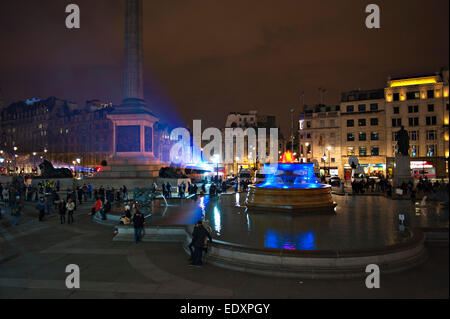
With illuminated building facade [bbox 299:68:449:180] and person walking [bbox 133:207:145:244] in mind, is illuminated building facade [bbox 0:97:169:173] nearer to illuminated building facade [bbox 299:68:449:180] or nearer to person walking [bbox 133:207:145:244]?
illuminated building facade [bbox 299:68:449:180]

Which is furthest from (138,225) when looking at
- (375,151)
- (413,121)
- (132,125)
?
(413,121)

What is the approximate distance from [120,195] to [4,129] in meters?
107

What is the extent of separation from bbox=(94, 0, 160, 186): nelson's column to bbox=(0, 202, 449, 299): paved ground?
62.8ft

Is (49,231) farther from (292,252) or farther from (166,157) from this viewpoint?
(166,157)

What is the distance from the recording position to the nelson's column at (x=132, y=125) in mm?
29938

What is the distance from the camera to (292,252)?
751cm

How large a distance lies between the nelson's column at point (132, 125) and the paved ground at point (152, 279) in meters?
19.1

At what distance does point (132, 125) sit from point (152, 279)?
25.7 metres

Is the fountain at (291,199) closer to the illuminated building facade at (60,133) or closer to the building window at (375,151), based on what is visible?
the building window at (375,151)

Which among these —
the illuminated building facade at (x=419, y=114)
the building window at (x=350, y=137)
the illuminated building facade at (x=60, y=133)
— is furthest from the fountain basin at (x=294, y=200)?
the illuminated building facade at (x=60, y=133)

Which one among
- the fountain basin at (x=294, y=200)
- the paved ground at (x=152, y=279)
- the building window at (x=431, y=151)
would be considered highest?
the building window at (x=431, y=151)

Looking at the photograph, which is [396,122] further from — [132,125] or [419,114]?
[132,125]

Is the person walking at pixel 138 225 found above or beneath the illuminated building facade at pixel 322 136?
beneath

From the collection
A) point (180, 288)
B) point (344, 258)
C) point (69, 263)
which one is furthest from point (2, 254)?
point (344, 258)
